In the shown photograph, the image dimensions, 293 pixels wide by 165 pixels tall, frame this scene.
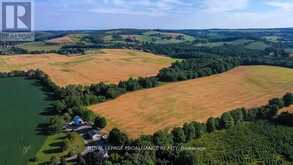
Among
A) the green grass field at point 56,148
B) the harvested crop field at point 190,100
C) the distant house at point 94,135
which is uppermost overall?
the harvested crop field at point 190,100

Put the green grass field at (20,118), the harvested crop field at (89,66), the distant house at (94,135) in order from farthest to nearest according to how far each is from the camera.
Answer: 1. the harvested crop field at (89,66)
2. the distant house at (94,135)
3. the green grass field at (20,118)

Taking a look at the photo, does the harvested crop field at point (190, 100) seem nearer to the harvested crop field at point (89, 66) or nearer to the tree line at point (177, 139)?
the tree line at point (177, 139)

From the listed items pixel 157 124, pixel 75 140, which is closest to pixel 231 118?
pixel 157 124

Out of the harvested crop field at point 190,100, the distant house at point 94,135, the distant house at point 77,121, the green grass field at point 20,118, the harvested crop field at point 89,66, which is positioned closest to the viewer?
the green grass field at point 20,118

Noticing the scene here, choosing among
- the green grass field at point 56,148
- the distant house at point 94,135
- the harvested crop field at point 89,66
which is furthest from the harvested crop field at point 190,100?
the harvested crop field at point 89,66

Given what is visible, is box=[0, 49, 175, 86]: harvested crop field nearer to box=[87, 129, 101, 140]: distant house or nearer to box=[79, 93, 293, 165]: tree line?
box=[87, 129, 101, 140]: distant house

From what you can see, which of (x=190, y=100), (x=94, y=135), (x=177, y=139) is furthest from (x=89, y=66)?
(x=177, y=139)

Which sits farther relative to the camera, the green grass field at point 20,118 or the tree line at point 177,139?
the green grass field at point 20,118

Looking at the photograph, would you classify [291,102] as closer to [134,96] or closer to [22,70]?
[134,96]
